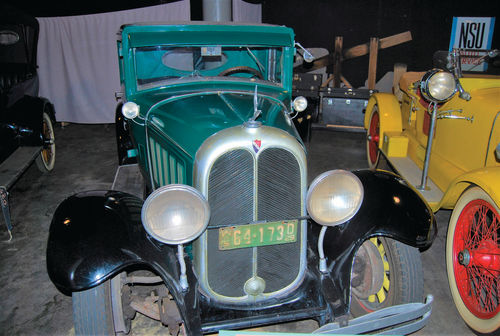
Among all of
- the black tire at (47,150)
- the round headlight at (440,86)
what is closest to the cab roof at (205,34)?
the round headlight at (440,86)

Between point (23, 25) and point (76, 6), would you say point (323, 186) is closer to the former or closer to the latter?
point (23, 25)

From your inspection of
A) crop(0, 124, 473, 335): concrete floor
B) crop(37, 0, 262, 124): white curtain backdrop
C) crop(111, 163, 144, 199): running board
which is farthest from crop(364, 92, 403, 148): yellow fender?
crop(37, 0, 262, 124): white curtain backdrop

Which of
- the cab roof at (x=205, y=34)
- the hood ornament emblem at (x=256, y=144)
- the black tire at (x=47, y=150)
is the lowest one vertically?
the black tire at (x=47, y=150)

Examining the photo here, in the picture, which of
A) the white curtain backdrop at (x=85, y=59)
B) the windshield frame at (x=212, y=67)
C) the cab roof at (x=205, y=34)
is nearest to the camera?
the cab roof at (x=205, y=34)

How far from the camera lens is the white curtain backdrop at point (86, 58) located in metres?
6.92

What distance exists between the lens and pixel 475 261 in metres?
2.58

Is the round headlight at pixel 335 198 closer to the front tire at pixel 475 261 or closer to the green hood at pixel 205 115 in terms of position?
the green hood at pixel 205 115

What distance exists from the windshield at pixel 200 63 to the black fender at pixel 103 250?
1.18 m

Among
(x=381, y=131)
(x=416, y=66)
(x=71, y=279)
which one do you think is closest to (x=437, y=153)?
(x=381, y=131)

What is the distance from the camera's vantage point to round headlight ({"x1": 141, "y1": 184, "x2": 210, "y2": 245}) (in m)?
1.82

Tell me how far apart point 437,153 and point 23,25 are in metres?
4.96

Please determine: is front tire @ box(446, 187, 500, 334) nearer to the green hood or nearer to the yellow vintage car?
the yellow vintage car

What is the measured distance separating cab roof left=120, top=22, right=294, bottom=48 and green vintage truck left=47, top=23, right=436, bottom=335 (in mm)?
537

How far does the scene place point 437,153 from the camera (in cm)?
379
